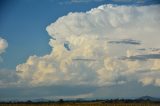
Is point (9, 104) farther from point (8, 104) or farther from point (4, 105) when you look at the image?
point (4, 105)

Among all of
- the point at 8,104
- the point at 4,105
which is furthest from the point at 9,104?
the point at 4,105

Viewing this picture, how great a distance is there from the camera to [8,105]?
4147 cm

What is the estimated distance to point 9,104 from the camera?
43.9 m

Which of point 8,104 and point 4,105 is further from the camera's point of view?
point 8,104

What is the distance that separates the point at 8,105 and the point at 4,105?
2.81 ft

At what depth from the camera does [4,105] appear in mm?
40656

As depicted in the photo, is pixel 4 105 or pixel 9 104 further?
pixel 9 104

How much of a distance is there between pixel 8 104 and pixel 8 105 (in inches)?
76.3

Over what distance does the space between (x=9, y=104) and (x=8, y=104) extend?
50 centimetres
